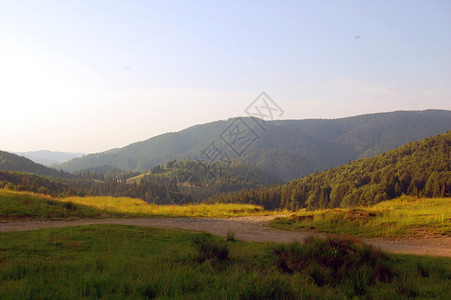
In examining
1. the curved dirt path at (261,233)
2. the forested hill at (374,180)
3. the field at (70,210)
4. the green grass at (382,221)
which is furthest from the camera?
the forested hill at (374,180)

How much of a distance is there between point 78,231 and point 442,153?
114179 mm

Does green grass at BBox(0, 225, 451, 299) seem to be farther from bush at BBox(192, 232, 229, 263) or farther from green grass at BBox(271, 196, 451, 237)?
green grass at BBox(271, 196, 451, 237)

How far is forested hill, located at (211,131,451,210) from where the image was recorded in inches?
3187

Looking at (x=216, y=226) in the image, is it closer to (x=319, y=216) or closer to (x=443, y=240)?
(x=319, y=216)

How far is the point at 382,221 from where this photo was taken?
15.8 m

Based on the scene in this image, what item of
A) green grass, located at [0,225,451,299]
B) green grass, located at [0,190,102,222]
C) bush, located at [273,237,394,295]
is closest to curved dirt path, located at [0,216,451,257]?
bush, located at [273,237,394,295]

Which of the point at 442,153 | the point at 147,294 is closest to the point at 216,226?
the point at 147,294

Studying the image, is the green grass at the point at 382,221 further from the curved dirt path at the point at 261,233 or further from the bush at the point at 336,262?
the bush at the point at 336,262

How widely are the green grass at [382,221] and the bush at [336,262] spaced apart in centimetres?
657

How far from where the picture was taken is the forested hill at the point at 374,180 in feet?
266

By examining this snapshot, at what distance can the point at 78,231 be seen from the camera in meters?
12.3

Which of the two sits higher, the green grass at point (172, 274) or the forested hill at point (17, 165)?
the forested hill at point (17, 165)

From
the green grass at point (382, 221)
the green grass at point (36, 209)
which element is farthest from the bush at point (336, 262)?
the green grass at point (36, 209)

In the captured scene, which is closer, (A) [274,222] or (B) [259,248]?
(B) [259,248]
